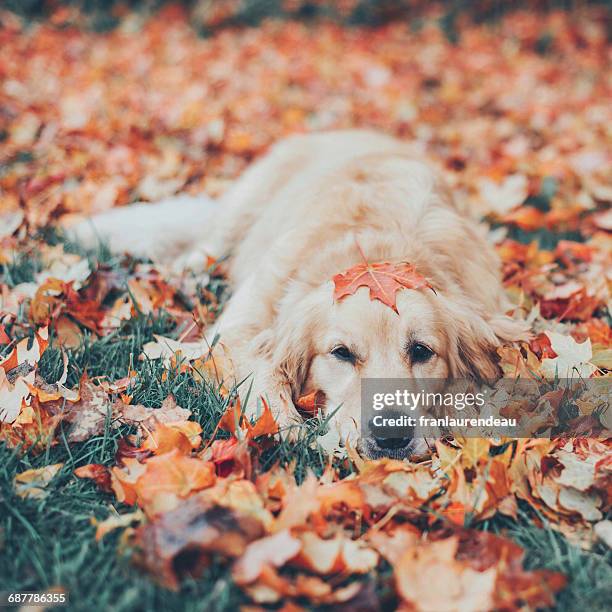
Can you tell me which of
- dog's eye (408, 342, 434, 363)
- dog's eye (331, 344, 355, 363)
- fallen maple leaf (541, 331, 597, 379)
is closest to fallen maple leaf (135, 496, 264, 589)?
dog's eye (331, 344, 355, 363)

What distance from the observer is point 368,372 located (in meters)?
2.47

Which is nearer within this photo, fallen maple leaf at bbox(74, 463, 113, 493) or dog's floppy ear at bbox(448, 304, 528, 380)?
fallen maple leaf at bbox(74, 463, 113, 493)

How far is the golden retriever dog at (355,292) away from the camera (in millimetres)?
2508

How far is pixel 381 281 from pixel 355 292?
0.38 ft

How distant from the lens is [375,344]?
8.14ft

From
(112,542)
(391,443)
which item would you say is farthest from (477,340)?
(112,542)

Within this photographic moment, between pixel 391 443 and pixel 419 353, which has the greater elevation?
pixel 419 353

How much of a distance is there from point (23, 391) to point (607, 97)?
694 cm

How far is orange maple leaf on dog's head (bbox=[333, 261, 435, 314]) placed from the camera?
2.52m

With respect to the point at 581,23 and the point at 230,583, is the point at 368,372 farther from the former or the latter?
the point at 581,23

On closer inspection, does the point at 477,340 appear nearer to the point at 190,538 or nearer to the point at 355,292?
the point at 355,292

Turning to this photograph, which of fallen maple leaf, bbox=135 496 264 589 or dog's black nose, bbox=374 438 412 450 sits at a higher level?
fallen maple leaf, bbox=135 496 264 589

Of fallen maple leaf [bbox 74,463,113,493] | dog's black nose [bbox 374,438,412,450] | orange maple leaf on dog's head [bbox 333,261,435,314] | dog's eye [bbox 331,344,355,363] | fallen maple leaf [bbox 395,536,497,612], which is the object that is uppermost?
orange maple leaf on dog's head [bbox 333,261,435,314]

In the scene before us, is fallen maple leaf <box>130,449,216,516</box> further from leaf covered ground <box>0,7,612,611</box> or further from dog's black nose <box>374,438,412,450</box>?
dog's black nose <box>374,438,412,450</box>
